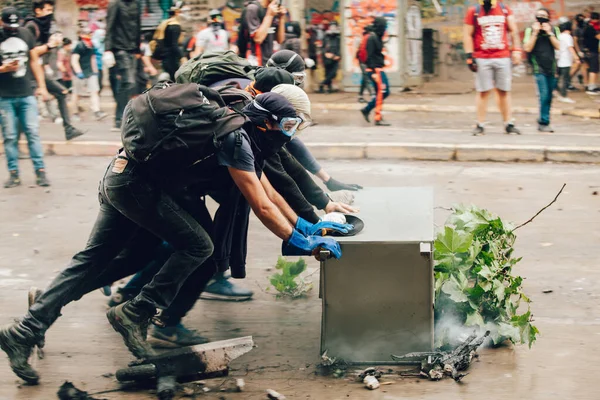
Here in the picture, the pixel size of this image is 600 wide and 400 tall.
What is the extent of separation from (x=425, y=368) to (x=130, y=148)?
6.14 feet

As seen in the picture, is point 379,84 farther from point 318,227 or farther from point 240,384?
point 240,384

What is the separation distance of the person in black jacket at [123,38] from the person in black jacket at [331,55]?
595cm

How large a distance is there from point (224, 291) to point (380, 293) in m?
1.71

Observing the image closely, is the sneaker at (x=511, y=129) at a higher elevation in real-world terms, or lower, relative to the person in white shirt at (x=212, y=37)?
lower

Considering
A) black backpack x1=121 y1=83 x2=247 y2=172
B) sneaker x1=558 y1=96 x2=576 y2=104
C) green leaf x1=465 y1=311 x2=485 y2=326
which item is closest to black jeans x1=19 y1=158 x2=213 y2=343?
black backpack x1=121 y1=83 x2=247 y2=172

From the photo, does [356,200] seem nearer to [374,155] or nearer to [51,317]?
[51,317]

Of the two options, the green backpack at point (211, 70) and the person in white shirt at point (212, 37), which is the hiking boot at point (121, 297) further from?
Answer: the person in white shirt at point (212, 37)

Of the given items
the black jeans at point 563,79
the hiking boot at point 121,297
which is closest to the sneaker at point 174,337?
the hiking boot at point 121,297

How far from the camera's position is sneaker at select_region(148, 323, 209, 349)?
17.2 ft

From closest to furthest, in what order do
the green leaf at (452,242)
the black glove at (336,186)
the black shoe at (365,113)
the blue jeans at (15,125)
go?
the green leaf at (452,242) → the black glove at (336,186) → the blue jeans at (15,125) → the black shoe at (365,113)

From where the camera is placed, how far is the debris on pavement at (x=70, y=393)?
4.61m

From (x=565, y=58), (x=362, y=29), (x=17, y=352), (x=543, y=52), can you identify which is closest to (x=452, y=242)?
(x=17, y=352)

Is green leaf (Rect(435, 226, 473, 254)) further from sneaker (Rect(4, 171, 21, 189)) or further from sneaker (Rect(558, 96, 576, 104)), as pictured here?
sneaker (Rect(558, 96, 576, 104))

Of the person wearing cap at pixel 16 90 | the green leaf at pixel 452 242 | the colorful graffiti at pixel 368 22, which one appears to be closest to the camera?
the green leaf at pixel 452 242
